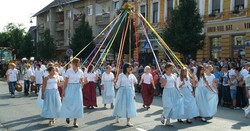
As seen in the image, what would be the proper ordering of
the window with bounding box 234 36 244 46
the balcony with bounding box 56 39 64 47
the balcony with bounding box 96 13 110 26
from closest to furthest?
the window with bounding box 234 36 244 46 < the balcony with bounding box 96 13 110 26 < the balcony with bounding box 56 39 64 47

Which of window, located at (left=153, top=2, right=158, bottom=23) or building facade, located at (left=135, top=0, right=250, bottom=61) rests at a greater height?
window, located at (left=153, top=2, right=158, bottom=23)

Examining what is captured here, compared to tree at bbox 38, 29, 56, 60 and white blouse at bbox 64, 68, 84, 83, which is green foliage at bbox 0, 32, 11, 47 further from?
white blouse at bbox 64, 68, 84, 83

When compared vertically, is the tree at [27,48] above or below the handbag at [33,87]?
above

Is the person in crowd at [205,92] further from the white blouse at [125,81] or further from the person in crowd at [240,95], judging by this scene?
the person in crowd at [240,95]

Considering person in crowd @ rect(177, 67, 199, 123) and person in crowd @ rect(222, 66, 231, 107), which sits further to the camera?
person in crowd @ rect(222, 66, 231, 107)

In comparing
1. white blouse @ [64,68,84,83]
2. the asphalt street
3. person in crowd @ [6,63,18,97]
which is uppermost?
white blouse @ [64,68,84,83]

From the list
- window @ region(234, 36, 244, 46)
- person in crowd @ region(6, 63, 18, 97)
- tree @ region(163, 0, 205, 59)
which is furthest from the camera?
window @ region(234, 36, 244, 46)

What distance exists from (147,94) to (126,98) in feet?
11.2

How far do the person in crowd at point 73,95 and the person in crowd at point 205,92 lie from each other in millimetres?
3621

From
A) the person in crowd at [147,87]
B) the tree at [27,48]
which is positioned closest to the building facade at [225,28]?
the person in crowd at [147,87]

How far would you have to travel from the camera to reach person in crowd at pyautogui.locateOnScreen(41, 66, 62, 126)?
8930 mm

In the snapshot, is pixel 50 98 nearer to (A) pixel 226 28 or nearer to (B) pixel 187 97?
(B) pixel 187 97

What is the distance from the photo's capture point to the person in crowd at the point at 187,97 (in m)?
9.42

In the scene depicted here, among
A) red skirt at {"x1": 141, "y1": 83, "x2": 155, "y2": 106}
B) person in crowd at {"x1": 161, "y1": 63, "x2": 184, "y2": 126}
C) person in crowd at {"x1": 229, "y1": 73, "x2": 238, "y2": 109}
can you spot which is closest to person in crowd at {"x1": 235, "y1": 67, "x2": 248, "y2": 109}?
person in crowd at {"x1": 229, "y1": 73, "x2": 238, "y2": 109}
